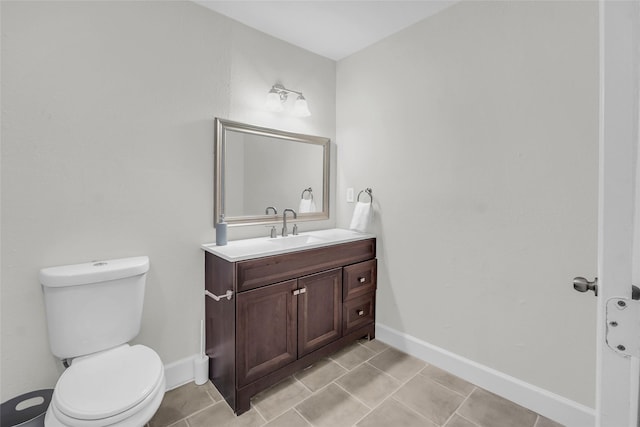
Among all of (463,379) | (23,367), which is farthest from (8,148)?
(463,379)

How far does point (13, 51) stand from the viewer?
135cm

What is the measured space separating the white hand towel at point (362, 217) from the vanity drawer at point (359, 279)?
28 cm

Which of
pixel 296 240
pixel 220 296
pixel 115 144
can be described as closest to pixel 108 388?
pixel 220 296

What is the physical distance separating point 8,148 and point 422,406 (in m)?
2.46

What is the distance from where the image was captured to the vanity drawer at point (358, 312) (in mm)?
2217

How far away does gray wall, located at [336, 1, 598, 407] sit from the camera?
1.50 m

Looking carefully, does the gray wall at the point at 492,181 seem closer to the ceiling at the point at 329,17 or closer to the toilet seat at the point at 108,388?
the ceiling at the point at 329,17

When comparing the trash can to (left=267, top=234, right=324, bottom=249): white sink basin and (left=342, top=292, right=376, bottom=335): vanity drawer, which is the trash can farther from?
(left=342, top=292, right=376, bottom=335): vanity drawer

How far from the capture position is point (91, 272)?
1.42m

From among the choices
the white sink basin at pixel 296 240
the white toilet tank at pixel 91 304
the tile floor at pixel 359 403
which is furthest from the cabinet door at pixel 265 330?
the white toilet tank at pixel 91 304

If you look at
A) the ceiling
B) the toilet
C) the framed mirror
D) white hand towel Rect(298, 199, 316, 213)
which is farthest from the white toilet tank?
the ceiling

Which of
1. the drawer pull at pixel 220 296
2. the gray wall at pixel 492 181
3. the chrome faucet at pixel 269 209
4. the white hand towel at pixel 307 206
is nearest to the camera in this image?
the gray wall at pixel 492 181

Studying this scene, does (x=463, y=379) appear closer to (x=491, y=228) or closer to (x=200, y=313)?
(x=491, y=228)

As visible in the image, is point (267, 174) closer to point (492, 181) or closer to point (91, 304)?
point (91, 304)
